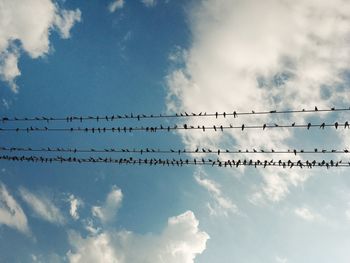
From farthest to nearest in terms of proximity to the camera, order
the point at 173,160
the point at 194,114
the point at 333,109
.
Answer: the point at 173,160 → the point at 194,114 → the point at 333,109

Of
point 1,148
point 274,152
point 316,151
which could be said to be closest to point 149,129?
point 274,152

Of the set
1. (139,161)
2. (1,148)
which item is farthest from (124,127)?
(1,148)

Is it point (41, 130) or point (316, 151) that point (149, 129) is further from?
point (316, 151)

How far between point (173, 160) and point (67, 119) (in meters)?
7.20

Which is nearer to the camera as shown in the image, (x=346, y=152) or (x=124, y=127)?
(x=346, y=152)

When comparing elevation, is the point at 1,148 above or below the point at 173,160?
above

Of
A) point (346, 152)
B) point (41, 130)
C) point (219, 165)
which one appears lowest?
point (346, 152)

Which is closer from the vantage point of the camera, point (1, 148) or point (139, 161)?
point (139, 161)

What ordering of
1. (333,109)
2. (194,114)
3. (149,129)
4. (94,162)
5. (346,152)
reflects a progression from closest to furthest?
(333,109), (346,152), (194,114), (149,129), (94,162)

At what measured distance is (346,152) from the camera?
2012 cm

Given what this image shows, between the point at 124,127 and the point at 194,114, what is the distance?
5.54 meters

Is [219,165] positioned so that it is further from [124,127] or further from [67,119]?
[67,119]

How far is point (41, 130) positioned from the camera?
2553 centimetres

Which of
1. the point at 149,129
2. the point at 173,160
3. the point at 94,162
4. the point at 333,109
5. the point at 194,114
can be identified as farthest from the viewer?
the point at 94,162
